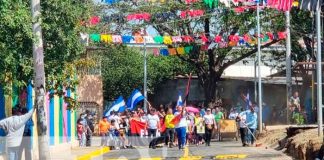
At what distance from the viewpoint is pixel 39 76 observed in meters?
16.6

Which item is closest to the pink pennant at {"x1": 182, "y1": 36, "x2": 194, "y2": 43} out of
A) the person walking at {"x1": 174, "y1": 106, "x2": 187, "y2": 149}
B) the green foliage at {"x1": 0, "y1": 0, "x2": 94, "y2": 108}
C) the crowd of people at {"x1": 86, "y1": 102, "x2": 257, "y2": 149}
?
the crowd of people at {"x1": 86, "y1": 102, "x2": 257, "y2": 149}

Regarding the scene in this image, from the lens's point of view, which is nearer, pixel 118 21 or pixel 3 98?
pixel 3 98

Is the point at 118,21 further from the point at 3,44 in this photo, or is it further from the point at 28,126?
the point at 3,44

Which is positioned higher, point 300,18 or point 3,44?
point 300,18

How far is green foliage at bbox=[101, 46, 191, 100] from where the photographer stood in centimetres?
5616

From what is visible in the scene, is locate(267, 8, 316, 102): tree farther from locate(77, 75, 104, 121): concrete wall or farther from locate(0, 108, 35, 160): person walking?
locate(0, 108, 35, 160): person walking

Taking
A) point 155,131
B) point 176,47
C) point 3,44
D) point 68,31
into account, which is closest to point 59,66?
point 68,31

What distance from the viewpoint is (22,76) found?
17.1m

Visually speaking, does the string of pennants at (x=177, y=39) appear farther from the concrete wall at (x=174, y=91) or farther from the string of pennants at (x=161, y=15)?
the concrete wall at (x=174, y=91)

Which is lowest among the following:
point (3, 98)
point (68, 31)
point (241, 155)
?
point (241, 155)

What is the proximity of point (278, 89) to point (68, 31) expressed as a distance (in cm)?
3668

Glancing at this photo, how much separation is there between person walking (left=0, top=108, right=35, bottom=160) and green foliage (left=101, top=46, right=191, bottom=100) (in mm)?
39287

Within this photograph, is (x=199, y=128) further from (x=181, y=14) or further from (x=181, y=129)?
(x=181, y=14)

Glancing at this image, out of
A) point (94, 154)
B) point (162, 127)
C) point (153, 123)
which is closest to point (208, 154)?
point (94, 154)
